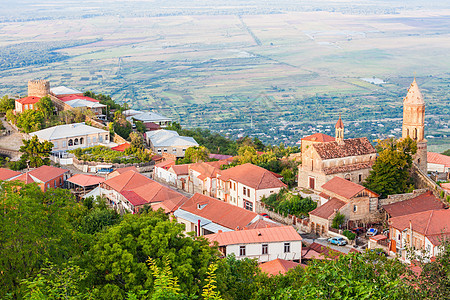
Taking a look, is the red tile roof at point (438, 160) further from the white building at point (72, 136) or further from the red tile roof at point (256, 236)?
the white building at point (72, 136)

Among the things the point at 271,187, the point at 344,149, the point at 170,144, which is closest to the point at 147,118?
the point at 170,144

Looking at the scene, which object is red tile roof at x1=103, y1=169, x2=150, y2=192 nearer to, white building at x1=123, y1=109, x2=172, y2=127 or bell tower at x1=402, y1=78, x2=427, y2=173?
bell tower at x1=402, y1=78, x2=427, y2=173

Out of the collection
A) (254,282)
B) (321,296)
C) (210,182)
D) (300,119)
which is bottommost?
(300,119)

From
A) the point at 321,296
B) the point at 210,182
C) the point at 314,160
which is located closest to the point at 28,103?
the point at 210,182

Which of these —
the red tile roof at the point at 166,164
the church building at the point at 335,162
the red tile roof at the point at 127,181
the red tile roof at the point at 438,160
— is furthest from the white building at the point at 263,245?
the red tile roof at the point at 438,160

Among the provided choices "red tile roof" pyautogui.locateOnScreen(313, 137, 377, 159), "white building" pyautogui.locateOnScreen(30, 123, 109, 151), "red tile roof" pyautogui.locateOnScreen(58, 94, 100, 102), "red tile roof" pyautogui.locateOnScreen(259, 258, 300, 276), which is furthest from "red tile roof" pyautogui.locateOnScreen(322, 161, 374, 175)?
"red tile roof" pyautogui.locateOnScreen(58, 94, 100, 102)

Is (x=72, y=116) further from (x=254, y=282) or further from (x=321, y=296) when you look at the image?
(x=321, y=296)

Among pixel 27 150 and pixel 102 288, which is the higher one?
pixel 102 288
